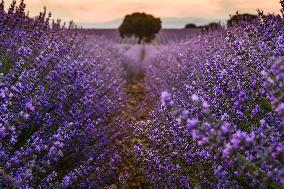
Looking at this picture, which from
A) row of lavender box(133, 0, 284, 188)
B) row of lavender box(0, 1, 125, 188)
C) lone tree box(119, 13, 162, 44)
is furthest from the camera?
lone tree box(119, 13, 162, 44)

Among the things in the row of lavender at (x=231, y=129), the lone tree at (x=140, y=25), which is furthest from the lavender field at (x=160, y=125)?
the lone tree at (x=140, y=25)

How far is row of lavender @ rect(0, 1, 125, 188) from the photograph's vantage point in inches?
99.1

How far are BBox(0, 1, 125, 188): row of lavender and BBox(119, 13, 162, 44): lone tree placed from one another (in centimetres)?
1946

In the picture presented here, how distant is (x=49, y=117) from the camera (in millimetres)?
3031

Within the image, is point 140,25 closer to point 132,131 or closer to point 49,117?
point 132,131

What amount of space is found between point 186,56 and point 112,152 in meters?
2.86

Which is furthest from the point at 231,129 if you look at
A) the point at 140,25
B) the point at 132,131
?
the point at 140,25

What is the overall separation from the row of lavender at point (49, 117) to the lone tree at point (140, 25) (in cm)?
1946

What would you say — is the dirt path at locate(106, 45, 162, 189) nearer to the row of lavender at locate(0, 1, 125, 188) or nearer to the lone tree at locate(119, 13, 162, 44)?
the row of lavender at locate(0, 1, 125, 188)

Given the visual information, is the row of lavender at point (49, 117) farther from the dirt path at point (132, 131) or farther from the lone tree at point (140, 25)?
Result: the lone tree at point (140, 25)

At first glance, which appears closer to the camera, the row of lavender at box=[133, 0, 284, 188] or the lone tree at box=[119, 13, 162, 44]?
the row of lavender at box=[133, 0, 284, 188]

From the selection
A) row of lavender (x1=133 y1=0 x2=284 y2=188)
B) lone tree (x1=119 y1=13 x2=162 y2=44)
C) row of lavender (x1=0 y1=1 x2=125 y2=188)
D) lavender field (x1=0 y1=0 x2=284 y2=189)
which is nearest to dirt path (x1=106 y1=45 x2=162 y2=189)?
lavender field (x1=0 y1=0 x2=284 y2=189)

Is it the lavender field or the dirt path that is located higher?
the lavender field

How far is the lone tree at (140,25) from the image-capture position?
23.7m
